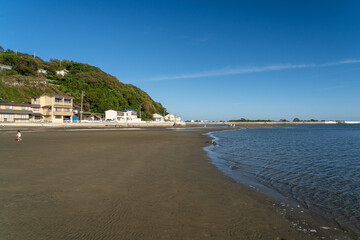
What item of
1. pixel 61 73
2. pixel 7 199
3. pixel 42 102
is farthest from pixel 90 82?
pixel 7 199

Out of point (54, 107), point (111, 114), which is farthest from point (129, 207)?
point (111, 114)

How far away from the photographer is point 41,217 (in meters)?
5.00

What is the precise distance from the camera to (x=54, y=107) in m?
61.0

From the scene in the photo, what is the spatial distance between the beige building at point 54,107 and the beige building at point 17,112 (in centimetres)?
206

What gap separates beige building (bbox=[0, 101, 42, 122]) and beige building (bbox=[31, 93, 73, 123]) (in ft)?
6.76

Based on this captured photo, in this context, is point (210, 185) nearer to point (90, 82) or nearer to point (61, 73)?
point (90, 82)

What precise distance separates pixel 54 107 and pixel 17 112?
29.3ft

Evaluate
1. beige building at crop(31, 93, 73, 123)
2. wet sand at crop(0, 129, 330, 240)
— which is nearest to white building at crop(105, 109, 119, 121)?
beige building at crop(31, 93, 73, 123)

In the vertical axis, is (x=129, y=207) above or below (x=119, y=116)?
below

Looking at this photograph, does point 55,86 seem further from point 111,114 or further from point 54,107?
point 54,107

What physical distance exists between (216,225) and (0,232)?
4760 mm

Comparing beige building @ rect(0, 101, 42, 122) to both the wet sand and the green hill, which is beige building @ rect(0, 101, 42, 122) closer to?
the green hill

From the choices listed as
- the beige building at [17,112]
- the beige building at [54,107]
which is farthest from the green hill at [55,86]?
the beige building at [17,112]

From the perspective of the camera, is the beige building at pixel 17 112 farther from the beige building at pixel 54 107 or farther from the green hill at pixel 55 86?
the green hill at pixel 55 86
